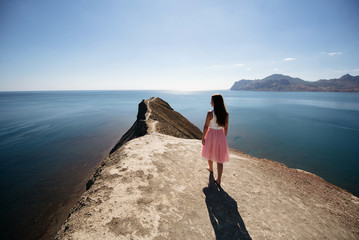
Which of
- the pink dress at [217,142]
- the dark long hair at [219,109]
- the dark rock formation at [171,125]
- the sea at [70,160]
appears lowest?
the sea at [70,160]

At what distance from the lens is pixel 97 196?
4109mm

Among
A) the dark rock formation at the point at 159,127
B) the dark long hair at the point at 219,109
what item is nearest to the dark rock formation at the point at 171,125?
the dark rock formation at the point at 159,127

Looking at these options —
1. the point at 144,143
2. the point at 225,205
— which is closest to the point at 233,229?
the point at 225,205

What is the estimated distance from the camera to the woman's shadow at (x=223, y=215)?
3.64 meters

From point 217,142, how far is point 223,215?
7.16 ft

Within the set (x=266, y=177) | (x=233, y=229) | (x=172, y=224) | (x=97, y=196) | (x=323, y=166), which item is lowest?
(x=323, y=166)

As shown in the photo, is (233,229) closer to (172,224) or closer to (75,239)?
(172,224)

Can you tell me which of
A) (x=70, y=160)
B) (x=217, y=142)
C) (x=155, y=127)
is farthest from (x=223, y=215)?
(x=70, y=160)

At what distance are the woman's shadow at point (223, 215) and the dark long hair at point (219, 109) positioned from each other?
2.37 m

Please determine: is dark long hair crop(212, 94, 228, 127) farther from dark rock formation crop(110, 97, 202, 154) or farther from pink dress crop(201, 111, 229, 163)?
dark rock formation crop(110, 97, 202, 154)

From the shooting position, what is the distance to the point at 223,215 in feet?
13.5

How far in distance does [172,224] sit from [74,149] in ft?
89.7

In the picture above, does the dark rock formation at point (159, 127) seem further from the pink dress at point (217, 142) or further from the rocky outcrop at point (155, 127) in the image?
the pink dress at point (217, 142)

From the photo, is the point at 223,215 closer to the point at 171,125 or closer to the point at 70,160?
the point at 171,125
